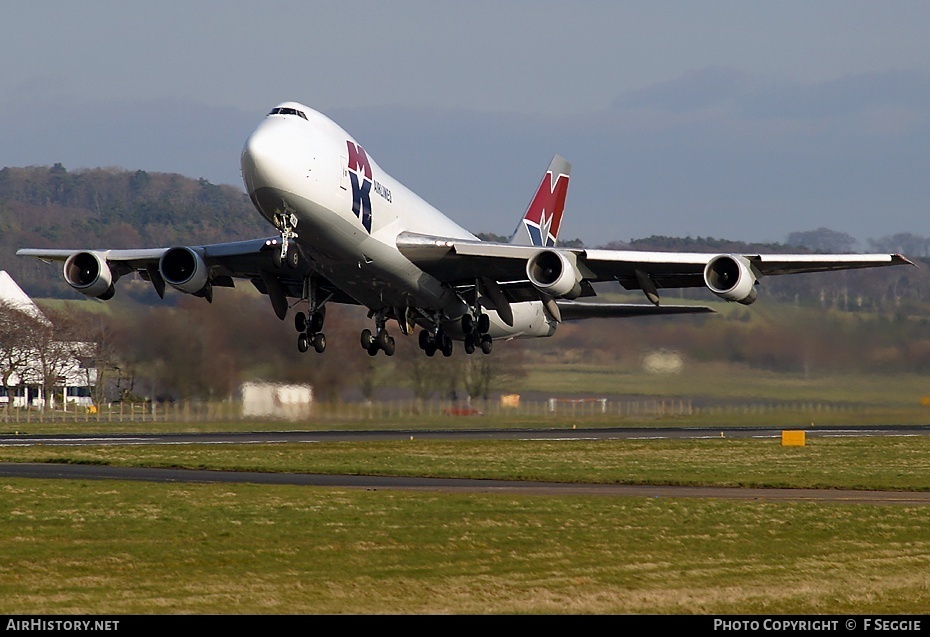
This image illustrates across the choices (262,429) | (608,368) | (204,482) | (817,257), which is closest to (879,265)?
(817,257)

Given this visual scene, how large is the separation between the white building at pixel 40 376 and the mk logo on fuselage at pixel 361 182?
4482cm

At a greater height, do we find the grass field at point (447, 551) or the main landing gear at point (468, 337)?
the main landing gear at point (468, 337)

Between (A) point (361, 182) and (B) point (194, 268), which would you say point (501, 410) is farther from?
(A) point (361, 182)

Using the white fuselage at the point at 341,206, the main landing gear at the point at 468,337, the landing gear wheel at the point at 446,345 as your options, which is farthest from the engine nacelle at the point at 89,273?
the landing gear wheel at the point at 446,345

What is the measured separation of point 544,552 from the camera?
2286 cm

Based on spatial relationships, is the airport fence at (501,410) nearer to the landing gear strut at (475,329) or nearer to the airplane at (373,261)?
the airplane at (373,261)

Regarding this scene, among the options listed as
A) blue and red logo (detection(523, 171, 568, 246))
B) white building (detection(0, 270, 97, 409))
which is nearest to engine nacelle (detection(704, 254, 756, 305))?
blue and red logo (detection(523, 171, 568, 246))

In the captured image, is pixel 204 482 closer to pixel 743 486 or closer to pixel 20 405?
pixel 743 486

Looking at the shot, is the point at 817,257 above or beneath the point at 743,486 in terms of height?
above

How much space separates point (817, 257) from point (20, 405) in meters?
69.0

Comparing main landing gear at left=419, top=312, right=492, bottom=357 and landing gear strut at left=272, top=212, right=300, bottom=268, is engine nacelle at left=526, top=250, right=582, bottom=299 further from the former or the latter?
landing gear strut at left=272, top=212, right=300, bottom=268

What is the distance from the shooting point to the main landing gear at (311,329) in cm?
3822
